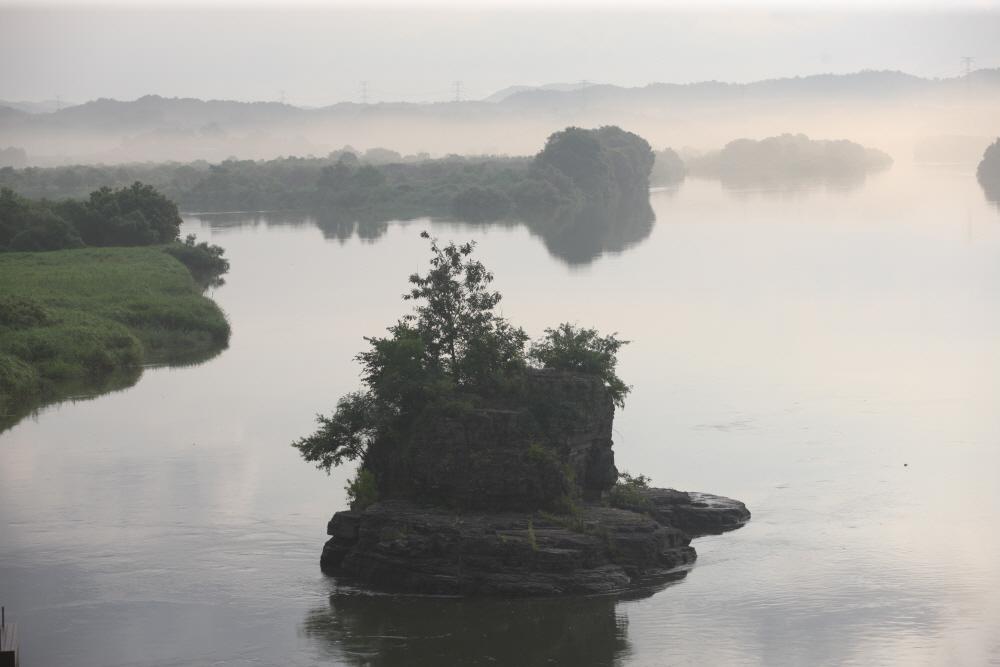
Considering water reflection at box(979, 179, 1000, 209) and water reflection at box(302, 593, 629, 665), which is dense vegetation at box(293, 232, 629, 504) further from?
water reflection at box(979, 179, 1000, 209)

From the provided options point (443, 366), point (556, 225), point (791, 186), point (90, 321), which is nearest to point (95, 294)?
point (90, 321)

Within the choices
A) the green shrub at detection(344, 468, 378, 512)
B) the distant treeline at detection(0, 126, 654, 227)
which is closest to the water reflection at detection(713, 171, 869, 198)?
the distant treeline at detection(0, 126, 654, 227)

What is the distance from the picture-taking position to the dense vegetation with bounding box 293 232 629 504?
31922mm

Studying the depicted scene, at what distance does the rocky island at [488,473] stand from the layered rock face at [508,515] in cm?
3

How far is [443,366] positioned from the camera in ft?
109

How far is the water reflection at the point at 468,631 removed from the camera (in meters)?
27.4

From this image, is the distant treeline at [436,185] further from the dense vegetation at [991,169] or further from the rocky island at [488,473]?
the rocky island at [488,473]

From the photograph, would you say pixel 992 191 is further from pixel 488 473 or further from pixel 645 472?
pixel 488 473

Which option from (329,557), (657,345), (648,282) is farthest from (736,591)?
(648,282)

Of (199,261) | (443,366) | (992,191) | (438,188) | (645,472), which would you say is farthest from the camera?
(438,188)

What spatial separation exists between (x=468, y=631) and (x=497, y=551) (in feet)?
6.23

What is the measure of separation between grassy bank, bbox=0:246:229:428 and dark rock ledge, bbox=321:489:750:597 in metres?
19.2

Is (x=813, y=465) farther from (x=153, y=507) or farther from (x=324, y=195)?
(x=324, y=195)

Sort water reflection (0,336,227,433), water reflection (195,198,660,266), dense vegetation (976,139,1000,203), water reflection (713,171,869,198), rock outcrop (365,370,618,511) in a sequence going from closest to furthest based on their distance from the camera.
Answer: rock outcrop (365,370,618,511)
water reflection (0,336,227,433)
water reflection (195,198,660,266)
water reflection (713,171,869,198)
dense vegetation (976,139,1000,203)
